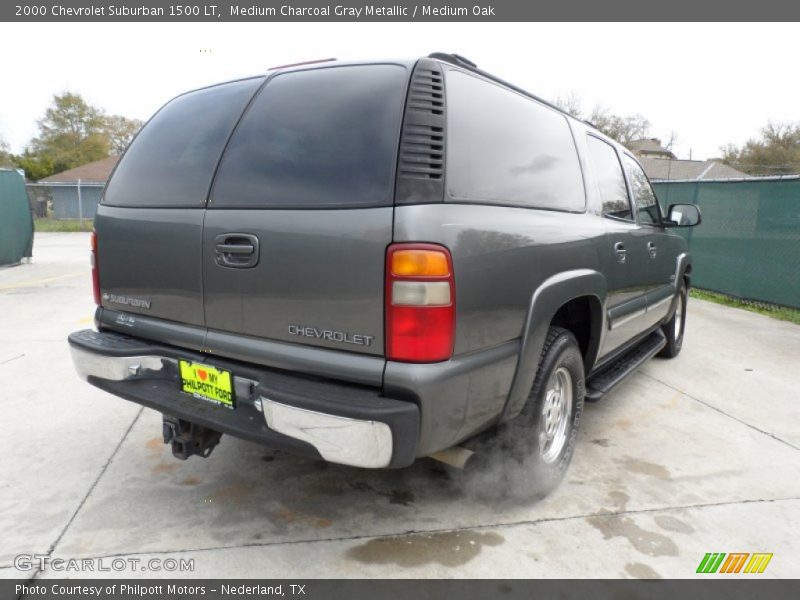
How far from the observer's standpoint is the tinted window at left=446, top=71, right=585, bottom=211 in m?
2.12

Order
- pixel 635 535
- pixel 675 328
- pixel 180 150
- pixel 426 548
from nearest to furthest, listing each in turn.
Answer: pixel 426 548
pixel 635 535
pixel 180 150
pixel 675 328

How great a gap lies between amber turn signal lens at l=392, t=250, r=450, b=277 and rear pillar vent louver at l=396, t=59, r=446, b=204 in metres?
0.18

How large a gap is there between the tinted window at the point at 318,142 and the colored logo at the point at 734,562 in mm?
1991

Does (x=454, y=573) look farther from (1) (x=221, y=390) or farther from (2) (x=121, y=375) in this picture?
(2) (x=121, y=375)

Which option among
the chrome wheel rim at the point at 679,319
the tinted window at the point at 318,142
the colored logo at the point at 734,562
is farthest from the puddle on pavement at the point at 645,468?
the chrome wheel rim at the point at 679,319

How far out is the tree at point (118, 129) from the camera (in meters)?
52.5

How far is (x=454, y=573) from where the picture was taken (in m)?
2.20

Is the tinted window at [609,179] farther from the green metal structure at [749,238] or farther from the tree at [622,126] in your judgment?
the tree at [622,126]

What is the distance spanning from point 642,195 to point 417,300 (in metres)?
3.13

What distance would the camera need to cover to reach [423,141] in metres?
1.99

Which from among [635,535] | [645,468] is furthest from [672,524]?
[645,468]

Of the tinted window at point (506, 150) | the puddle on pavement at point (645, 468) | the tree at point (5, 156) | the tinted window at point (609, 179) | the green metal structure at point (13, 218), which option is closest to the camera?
the tinted window at point (506, 150)

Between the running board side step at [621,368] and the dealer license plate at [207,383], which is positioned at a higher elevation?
the dealer license plate at [207,383]
